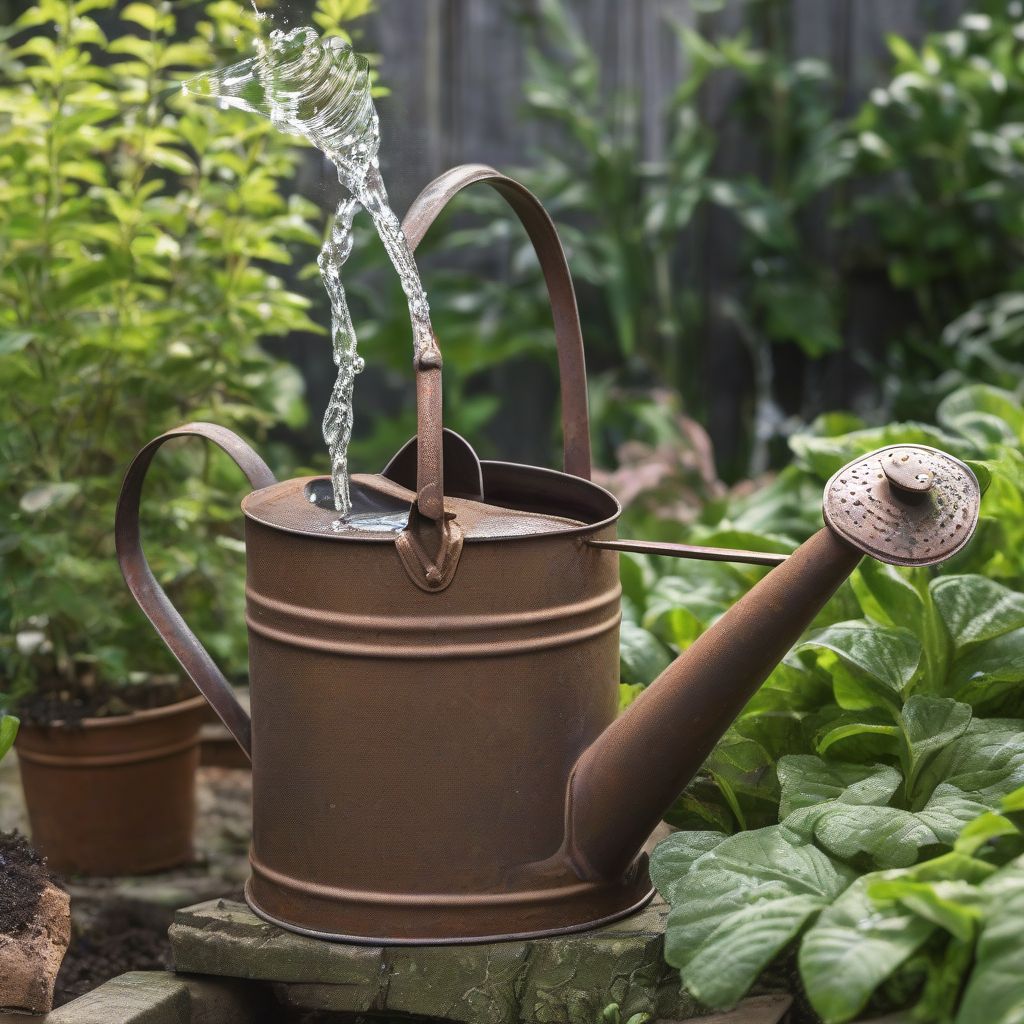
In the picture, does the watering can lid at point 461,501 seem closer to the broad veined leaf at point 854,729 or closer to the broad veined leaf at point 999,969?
the broad veined leaf at point 854,729

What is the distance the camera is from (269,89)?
4.46 feet

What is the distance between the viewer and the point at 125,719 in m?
1.93

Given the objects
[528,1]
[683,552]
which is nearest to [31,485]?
[683,552]

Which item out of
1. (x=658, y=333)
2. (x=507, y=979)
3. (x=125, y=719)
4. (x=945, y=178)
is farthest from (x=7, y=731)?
(x=945, y=178)

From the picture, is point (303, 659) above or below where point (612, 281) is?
below

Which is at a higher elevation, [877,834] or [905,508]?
[905,508]

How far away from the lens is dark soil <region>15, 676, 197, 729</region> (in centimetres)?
193

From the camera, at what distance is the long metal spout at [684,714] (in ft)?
4.11

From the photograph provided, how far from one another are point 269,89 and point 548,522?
509 millimetres

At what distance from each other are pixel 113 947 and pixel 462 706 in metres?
0.70

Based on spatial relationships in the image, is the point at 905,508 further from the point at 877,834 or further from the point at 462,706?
the point at 462,706

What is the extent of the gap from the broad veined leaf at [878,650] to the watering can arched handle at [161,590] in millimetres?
620

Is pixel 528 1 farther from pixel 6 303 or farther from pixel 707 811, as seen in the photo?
pixel 707 811

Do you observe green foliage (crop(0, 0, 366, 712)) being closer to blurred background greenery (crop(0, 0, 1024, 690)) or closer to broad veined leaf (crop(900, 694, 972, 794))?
blurred background greenery (crop(0, 0, 1024, 690))
